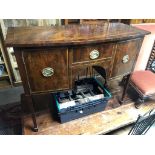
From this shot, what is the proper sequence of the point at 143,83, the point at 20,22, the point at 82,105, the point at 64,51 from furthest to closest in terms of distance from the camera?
the point at 20,22, the point at 143,83, the point at 82,105, the point at 64,51

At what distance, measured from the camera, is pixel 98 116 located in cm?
144

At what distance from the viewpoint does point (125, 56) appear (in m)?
1.18

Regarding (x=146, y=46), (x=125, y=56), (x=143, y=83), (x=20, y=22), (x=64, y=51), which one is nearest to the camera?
(x=64, y=51)

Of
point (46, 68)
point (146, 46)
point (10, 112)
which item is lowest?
point (10, 112)

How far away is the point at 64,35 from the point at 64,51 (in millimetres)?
148

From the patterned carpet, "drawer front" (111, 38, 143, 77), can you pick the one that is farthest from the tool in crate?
the patterned carpet

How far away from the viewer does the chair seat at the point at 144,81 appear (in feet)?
4.67

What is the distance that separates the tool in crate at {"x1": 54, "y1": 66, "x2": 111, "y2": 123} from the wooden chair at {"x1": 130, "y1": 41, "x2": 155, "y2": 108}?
0.33 meters

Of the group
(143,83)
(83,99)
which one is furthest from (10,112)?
(143,83)

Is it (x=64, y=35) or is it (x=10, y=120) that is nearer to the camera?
(x=64, y=35)

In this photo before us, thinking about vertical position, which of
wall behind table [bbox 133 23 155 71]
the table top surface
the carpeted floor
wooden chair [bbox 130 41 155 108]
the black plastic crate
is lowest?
the carpeted floor

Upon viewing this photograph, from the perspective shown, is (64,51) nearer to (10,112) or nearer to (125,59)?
(125,59)

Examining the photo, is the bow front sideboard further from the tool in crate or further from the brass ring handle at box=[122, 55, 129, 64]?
the tool in crate

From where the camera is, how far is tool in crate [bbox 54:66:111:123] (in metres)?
1.28
